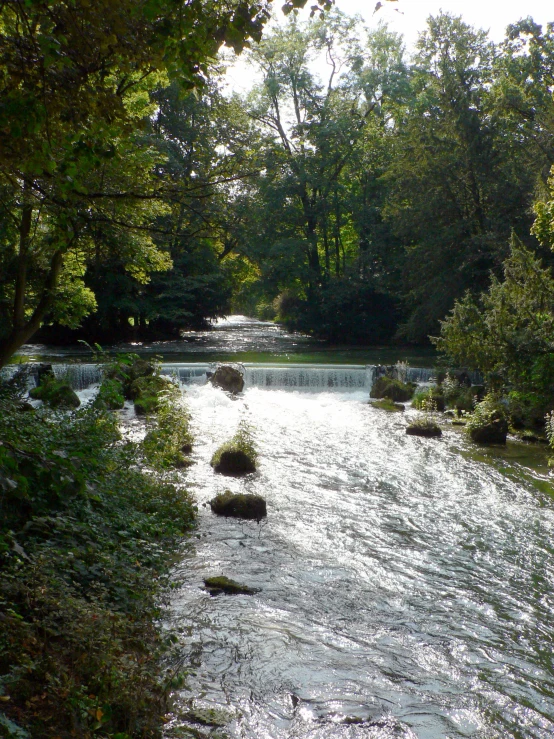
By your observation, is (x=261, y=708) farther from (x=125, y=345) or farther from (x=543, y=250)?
(x=125, y=345)

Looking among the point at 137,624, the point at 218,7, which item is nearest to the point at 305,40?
the point at 218,7

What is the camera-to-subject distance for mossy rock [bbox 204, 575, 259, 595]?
21.9ft

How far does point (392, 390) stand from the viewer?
20.2 meters

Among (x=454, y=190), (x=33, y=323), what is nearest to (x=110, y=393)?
(x=33, y=323)

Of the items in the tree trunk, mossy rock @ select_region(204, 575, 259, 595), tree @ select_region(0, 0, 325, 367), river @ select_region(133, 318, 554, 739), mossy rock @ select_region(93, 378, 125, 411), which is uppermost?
tree @ select_region(0, 0, 325, 367)

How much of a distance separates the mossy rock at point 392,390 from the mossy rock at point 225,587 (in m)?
13.8

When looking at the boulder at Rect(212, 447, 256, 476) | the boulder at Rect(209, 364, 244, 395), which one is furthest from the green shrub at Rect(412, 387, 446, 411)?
the boulder at Rect(212, 447, 256, 476)

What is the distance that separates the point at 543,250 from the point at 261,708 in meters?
23.2

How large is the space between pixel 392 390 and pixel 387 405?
144 centimetres

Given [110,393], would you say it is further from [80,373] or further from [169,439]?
[80,373]

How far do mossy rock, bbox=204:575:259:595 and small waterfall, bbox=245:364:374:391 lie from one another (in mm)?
15122

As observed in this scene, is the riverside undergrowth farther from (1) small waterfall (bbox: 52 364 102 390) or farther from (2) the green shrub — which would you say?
(1) small waterfall (bbox: 52 364 102 390)

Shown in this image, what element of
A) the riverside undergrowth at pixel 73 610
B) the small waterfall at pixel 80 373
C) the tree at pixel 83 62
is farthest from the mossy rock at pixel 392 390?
the tree at pixel 83 62

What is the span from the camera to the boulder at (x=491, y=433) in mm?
14602
